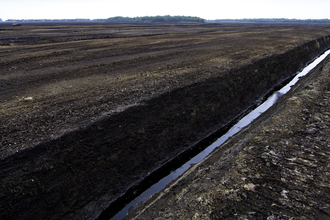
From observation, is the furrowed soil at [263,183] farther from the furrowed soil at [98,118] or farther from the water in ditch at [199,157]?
the furrowed soil at [98,118]

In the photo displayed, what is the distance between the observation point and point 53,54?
1831 centimetres

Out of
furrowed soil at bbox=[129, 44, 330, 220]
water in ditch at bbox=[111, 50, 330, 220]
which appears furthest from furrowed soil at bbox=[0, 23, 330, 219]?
furrowed soil at bbox=[129, 44, 330, 220]

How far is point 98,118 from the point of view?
8281mm

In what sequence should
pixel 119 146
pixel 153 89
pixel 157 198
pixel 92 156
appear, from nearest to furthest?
1. pixel 157 198
2. pixel 92 156
3. pixel 119 146
4. pixel 153 89

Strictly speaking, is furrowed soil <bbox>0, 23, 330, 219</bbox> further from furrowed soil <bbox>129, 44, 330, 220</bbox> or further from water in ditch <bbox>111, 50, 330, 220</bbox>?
furrowed soil <bbox>129, 44, 330, 220</bbox>

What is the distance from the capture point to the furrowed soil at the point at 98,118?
6.36 metres

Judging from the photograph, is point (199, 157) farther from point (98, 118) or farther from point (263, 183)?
point (98, 118)

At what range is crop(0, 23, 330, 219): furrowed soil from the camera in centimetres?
636

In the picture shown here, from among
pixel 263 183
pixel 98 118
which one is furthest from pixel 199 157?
pixel 98 118

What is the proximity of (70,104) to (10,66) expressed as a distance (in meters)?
8.88

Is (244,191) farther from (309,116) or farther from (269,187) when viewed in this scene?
(309,116)

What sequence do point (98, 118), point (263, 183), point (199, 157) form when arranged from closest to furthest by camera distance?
point (263, 183) → point (98, 118) → point (199, 157)

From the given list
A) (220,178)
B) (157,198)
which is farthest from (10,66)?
(220,178)

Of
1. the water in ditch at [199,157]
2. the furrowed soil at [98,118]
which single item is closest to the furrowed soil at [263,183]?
the water in ditch at [199,157]
